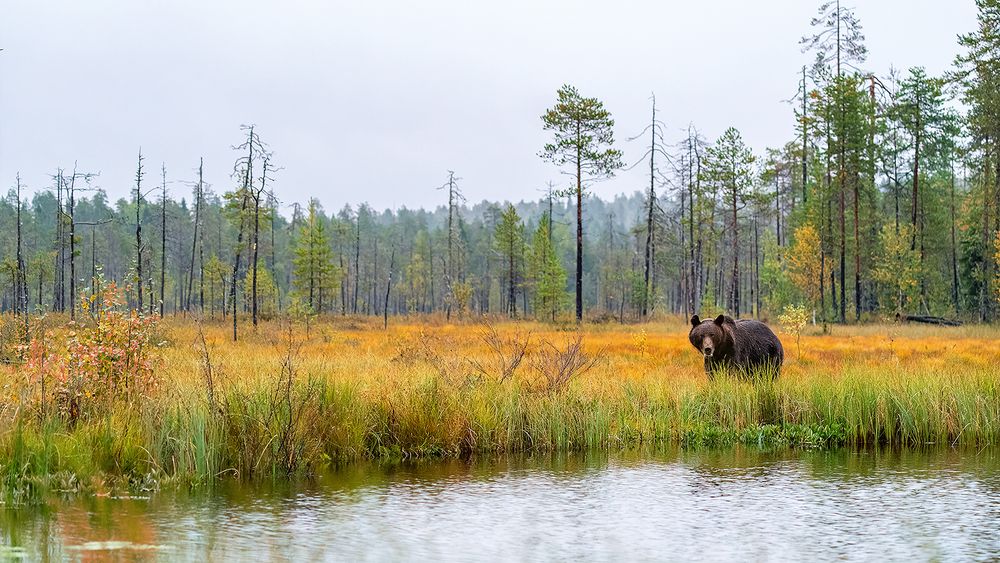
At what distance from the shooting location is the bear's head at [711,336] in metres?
15.6

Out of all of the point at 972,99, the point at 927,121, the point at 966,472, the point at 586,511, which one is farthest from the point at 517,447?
the point at 927,121

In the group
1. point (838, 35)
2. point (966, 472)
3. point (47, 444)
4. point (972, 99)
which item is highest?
point (838, 35)

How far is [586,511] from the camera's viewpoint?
29.9 feet

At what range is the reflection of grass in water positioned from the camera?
9.98 meters

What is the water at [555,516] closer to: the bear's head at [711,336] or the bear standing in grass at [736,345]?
the bear's head at [711,336]

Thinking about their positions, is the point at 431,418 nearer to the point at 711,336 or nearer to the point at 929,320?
the point at 711,336

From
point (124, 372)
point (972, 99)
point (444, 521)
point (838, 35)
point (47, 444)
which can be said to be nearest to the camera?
point (444, 521)

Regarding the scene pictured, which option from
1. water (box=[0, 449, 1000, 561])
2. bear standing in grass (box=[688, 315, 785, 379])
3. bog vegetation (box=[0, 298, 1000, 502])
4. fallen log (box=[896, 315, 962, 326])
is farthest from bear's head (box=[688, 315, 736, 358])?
fallen log (box=[896, 315, 962, 326])

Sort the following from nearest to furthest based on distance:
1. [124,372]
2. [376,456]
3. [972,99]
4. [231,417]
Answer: [231,417], [124,372], [376,456], [972,99]

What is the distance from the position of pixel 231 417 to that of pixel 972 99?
43.7m

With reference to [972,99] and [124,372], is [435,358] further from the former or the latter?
[972,99]

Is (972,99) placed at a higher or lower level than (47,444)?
higher

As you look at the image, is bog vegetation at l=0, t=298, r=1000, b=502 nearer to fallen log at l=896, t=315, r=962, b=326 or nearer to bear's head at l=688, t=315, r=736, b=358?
bear's head at l=688, t=315, r=736, b=358

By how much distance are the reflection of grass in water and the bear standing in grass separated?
0.67 m
